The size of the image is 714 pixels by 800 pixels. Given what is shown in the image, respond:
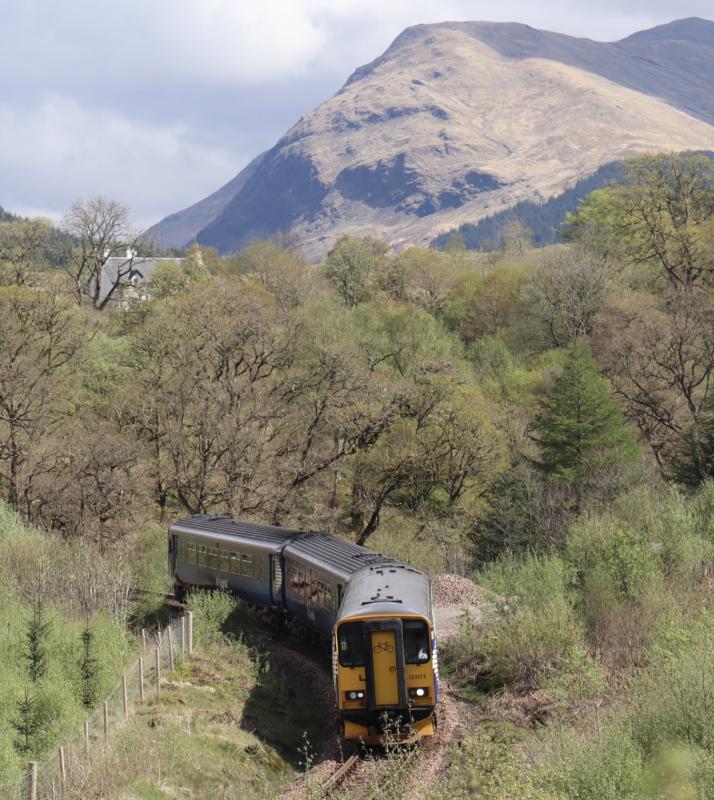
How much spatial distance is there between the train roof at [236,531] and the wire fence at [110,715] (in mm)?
3924

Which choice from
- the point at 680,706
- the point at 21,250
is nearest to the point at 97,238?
the point at 21,250

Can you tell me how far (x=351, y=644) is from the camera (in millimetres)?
18906

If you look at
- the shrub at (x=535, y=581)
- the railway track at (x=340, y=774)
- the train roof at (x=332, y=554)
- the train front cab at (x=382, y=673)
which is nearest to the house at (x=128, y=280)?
the train roof at (x=332, y=554)

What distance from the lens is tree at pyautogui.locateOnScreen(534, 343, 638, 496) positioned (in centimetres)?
4044

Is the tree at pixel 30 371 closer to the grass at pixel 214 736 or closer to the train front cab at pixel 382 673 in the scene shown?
the grass at pixel 214 736

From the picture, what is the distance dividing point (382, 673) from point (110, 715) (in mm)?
5640

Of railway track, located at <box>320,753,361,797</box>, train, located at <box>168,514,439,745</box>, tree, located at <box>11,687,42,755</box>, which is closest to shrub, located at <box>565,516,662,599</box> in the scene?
train, located at <box>168,514,439,745</box>

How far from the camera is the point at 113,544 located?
40.0 metres

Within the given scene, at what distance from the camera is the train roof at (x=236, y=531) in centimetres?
2895

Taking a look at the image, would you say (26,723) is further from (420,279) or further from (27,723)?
(420,279)

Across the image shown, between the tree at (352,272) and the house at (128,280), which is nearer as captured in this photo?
the house at (128,280)

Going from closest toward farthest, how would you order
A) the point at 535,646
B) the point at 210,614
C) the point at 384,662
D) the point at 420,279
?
the point at 384,662
the point at 535,646
the point at 210,614
the point at 420,279

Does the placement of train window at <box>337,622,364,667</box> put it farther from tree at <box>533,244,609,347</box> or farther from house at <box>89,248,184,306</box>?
house at <box>89,248,184,306</box>

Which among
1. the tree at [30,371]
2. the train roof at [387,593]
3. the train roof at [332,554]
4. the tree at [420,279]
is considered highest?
the tree at [420,279]
